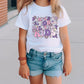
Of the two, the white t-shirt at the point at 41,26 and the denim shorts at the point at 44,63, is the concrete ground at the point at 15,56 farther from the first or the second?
the white t-shirt at the point at 41,26

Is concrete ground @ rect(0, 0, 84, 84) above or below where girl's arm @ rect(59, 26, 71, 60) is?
below

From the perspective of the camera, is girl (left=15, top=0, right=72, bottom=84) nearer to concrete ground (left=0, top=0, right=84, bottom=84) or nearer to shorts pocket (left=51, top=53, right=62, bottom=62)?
shorts pocket (left=51, top=53, right=62, bottom=62)

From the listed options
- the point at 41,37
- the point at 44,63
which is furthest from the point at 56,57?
the point at 41,37

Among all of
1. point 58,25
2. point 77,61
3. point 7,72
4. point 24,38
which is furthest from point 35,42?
point 77,61

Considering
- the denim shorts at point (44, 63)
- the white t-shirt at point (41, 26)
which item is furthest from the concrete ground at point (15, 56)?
the white t-shirt at point (41, 26)

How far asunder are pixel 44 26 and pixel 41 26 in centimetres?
3

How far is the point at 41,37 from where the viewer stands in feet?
7.72

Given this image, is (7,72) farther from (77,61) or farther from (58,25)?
(58,25)

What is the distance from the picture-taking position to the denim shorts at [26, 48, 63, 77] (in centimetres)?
234

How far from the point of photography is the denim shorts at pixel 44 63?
234 cm

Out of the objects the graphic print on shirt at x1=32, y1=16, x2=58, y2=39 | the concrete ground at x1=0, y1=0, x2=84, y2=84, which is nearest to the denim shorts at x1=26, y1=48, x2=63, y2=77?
the graphic print on shirt at x1=32, y1=16, x2=58, y2=39

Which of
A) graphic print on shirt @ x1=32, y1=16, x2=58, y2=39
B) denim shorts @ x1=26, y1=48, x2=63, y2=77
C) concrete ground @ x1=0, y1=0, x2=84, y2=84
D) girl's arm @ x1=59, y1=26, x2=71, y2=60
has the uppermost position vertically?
graphic print on shirt @ x1=32, y1=16, x2=58, y2=39

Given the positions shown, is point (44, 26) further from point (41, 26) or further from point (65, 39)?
point (65, 39)

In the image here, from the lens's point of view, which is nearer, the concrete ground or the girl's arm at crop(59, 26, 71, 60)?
the girl's arm at crop(59, 26, 71, 60)
